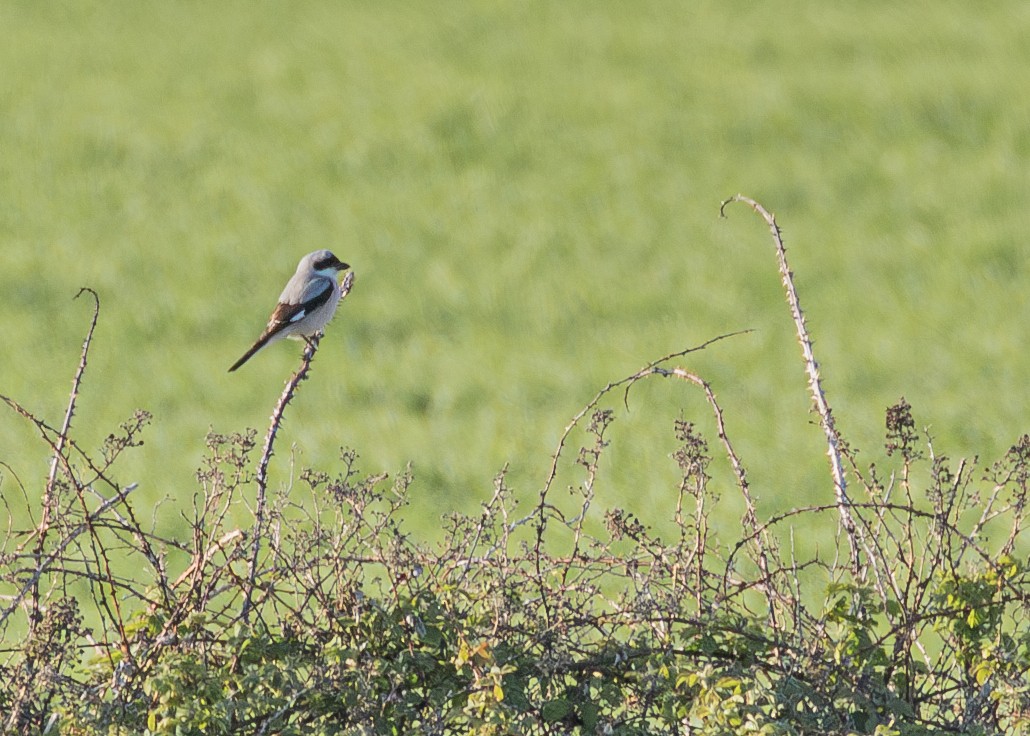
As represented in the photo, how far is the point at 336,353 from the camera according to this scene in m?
13.2

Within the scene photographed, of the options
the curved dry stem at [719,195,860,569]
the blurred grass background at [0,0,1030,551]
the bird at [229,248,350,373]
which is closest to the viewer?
the curved dry stem at [719,195,860,569]

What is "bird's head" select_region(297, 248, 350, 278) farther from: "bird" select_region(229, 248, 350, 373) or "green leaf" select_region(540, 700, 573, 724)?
"green leaf" select_region(540, 700, 573, 724)

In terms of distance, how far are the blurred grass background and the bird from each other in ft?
7.03

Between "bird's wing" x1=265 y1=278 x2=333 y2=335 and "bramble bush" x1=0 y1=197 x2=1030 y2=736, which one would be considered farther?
"bird's wing" x1=265 y1=278 x2=333 y2=335

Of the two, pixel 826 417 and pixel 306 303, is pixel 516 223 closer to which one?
pixel 306 303

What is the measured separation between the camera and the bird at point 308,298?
6414 mm

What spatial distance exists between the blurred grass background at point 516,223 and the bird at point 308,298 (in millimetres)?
2144

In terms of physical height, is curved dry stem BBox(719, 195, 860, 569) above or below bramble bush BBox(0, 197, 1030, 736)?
above

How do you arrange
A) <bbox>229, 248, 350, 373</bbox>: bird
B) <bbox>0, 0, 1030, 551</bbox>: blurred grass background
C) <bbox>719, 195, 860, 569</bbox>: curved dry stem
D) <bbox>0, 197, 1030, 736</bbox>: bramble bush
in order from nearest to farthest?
<bbox>0, 197, 1030, 736</bbox>: bramble bush → <bbox>719, 195, 860, 569</bbox>: curved dry stem → <bbox>229, 248, 350, 373</bbox>: bird → <bbox>0, 0, 1030, 551</bbox>: blurred grass background

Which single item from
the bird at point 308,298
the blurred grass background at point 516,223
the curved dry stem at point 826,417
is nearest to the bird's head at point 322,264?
the bird at point 308,298

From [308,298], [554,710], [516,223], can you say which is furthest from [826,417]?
[516,223]

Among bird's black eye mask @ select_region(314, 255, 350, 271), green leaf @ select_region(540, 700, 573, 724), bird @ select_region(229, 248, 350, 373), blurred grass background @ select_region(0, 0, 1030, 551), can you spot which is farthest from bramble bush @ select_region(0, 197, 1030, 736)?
blurred grass background @ select_region(0, 0, 1030, 551)

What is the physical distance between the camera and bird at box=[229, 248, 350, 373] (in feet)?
21.0

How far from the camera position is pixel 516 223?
52.7ft
